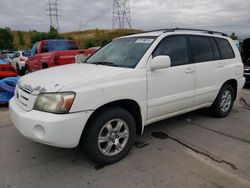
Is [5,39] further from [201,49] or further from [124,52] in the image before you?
[201,49]

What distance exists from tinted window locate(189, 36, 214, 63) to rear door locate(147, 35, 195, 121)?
20 centimetres

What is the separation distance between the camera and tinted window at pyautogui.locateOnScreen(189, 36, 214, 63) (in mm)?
4223

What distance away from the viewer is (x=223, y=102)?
499cm

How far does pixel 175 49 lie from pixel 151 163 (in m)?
1.89

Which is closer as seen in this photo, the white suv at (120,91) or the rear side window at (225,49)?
the white suv at (120,91)

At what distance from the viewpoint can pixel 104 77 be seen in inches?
116

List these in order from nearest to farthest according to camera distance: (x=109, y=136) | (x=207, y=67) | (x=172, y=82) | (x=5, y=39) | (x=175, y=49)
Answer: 1. (x=109, y=136)
2. (x=172, y=82)
3. (x=175, y=49)
4. (x=207, y=67)
5. (x=5, y=39)

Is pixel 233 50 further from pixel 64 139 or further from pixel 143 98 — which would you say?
pixel 64 139

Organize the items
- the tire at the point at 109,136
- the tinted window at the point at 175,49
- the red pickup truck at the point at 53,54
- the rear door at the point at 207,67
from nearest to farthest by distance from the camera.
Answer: the tire at the point at 109,136, the tinted window at the point at 175,49, the rear door at the point at 207,67, the red pickup truck at the point at 53,54

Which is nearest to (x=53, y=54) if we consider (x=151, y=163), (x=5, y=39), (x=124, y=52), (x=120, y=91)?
(x=124, y=52)

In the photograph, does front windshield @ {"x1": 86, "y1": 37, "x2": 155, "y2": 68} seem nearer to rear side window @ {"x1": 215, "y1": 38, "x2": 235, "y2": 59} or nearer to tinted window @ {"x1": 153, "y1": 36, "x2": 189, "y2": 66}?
tinted window @ {"x1": 153, "y1": 36, "x2": 189, "y2": 66}

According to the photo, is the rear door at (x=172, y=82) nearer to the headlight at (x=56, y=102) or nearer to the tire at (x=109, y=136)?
the tire at (x=109, y=136)

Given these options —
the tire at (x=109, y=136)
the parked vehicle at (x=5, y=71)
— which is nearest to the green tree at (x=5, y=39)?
the parked vehicle at (x=5, y=71)

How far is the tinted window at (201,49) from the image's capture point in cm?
422
